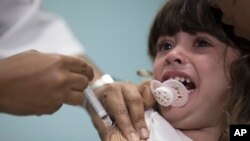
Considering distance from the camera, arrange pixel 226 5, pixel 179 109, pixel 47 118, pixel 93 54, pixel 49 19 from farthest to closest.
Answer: pixel 93 54
pixel 47 118
pixel 179 109
pixel 49 19
pixel 226 5

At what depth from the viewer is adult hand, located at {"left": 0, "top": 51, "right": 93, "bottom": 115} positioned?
842 millimetres

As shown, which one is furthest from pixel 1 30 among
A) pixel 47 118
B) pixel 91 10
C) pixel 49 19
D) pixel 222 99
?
pixel 91 10

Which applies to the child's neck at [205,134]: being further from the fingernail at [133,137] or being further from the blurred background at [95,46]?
the blurred background at [95,46]

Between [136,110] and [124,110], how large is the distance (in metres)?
0.04

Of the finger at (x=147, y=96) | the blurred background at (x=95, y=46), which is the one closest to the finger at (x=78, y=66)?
the finger at (x=147, y=96)

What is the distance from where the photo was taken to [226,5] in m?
1.00

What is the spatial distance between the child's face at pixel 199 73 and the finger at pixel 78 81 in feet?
1.20

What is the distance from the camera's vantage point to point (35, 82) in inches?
33.7

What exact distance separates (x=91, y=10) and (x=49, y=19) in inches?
52.9

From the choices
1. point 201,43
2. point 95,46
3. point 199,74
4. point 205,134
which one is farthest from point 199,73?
point 95,46

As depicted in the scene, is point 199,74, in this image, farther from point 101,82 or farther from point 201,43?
point 101,82

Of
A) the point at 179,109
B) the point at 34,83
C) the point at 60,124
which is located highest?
the point at 34,83

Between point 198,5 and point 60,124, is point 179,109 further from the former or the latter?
point 60,124

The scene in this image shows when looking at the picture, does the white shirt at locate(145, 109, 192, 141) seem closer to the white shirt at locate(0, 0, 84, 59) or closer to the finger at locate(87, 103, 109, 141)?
the finger at locate(87, 103, 109, 141)
